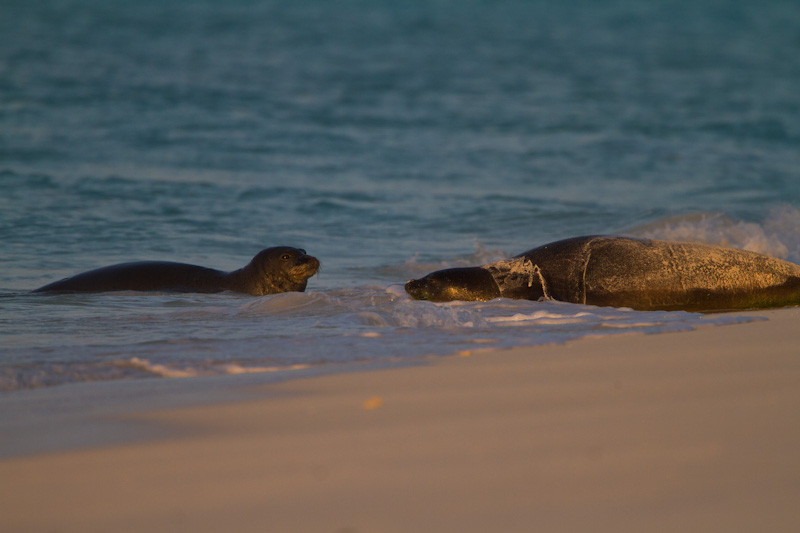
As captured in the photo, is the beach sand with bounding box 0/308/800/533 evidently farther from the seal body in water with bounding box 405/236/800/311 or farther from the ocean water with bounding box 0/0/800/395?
the seal body in water with bounding box 405/236/800/311

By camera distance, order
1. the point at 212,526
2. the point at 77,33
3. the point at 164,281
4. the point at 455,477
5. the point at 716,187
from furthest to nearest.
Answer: the point at 77,33
the point at 716,187
the point at 164,281
the point at 455,477
the point at 212,526

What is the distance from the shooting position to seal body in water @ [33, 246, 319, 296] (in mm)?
5586

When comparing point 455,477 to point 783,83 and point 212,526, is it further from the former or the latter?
point 783,83

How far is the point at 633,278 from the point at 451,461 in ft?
9.54

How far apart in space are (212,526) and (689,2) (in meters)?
38.5

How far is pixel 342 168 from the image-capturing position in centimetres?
1230

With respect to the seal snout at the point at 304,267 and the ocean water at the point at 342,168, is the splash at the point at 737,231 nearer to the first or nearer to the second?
the ocean water at the point at 342,168

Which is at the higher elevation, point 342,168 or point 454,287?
point 342,168

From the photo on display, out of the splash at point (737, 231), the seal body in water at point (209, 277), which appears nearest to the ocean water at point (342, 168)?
the splash at point (737, 231)

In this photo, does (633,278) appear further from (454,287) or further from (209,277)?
(209,277)

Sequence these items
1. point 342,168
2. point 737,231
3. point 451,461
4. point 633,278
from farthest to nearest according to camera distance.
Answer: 1. point 342,168
2. point 737,231
3. point 633,278
4. point 451,461

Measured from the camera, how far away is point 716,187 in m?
11.7

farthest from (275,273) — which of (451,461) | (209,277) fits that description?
(451,461)

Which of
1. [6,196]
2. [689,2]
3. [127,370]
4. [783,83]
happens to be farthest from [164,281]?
[689,2]
